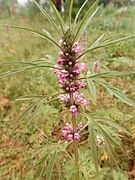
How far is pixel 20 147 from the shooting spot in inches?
84.3

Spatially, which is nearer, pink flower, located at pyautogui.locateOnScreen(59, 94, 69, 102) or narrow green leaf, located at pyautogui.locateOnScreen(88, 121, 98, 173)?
narrow green leaf, located at pyautogui.locateOnScreen(88, 121, 98, 173)

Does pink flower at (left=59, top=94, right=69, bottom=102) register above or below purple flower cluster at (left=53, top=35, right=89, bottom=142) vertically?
below

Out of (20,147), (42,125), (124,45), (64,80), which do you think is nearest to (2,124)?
(20,147)

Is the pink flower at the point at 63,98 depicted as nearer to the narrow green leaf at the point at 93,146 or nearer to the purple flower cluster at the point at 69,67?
the purple flower cluster at the point at 69,67

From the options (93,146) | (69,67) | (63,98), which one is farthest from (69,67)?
(93,146)

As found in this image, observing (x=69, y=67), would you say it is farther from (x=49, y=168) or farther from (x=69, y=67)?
(x=49, y=168)

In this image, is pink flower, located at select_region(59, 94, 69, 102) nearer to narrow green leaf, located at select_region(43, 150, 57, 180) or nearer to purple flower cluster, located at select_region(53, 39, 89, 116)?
purple flower cluster, located at select_region(53, 39, 89, 116)

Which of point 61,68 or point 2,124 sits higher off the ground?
point 61,68

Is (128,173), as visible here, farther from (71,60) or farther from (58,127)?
(71,60)

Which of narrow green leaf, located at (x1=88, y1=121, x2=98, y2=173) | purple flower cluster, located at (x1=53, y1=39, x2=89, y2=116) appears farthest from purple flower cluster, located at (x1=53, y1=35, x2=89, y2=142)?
narrow green leaf, located at (x1=88, y1=121, x2=98, y2=173)

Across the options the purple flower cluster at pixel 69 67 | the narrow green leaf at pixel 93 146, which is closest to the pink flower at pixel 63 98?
the purple flower cluster at pixel 69 67

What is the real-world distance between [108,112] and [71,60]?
3.89ft

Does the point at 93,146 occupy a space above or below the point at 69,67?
below

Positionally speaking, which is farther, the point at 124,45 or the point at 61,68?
the point at 124,45
